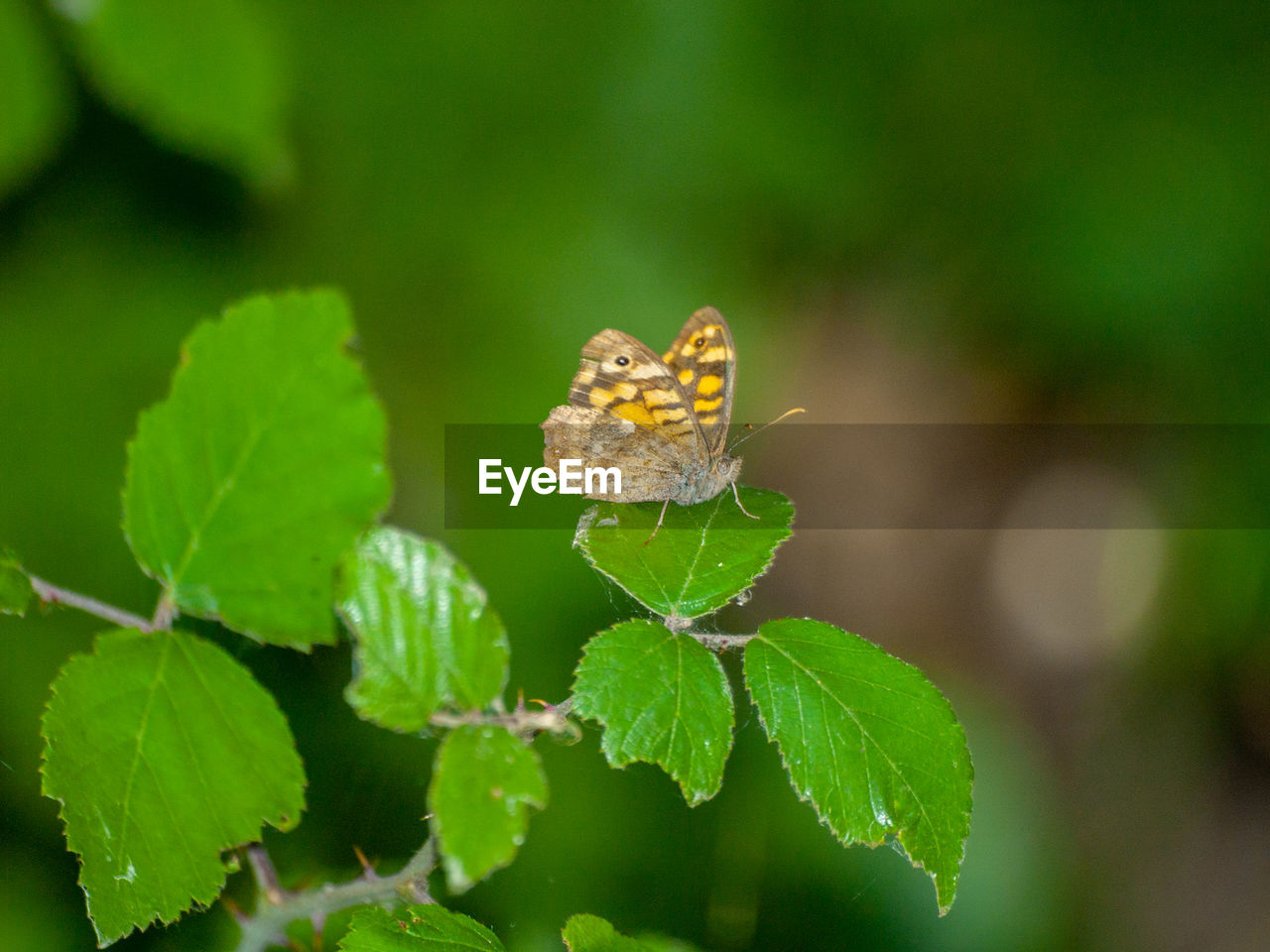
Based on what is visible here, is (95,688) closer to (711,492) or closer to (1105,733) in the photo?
(711,492)

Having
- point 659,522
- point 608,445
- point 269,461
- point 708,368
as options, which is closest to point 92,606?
point 269,461

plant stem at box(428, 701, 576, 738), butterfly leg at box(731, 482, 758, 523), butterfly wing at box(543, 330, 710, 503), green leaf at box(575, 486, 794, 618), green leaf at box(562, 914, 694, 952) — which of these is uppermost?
butterfly wing at box(543, 330, 710, 503)

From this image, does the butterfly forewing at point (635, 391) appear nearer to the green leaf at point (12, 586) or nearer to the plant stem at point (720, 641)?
the plant stem at point (720, 641)

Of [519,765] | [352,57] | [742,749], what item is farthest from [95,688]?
[352,57]
